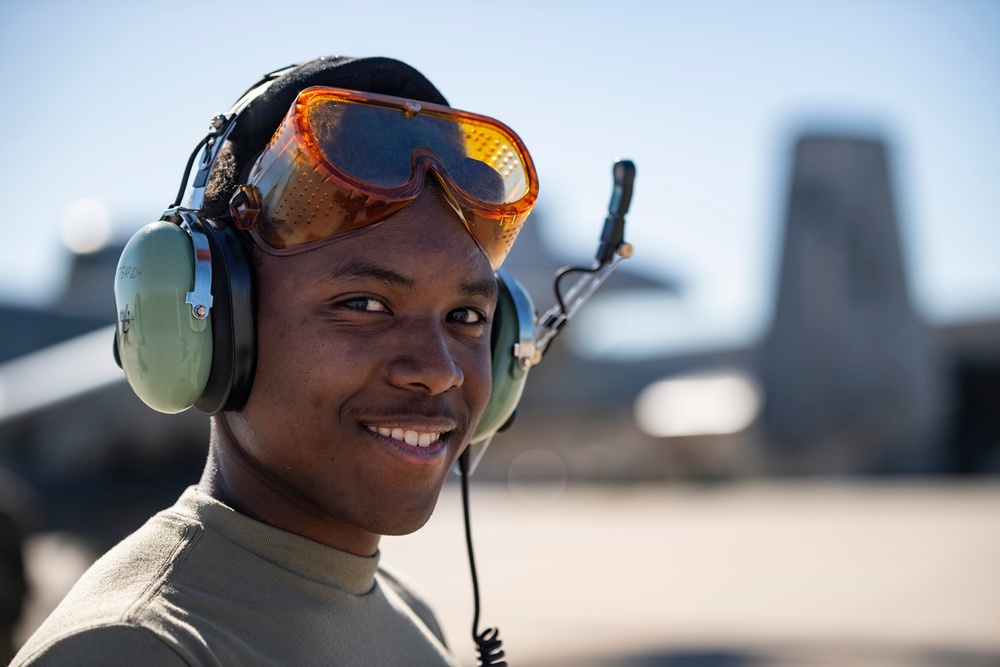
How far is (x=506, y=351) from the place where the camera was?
1.86m

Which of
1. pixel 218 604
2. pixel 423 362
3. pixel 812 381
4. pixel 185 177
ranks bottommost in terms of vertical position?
pixel 812 381

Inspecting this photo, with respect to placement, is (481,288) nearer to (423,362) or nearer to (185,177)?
(423,362)

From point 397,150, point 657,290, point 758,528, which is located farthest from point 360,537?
point 657,290

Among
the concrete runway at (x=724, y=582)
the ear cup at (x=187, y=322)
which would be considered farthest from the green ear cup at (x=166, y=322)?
the concrete runway at (x=724, y=582)

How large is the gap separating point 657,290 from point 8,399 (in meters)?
30.9

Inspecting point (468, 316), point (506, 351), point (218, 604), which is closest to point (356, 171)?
point (468, 316)

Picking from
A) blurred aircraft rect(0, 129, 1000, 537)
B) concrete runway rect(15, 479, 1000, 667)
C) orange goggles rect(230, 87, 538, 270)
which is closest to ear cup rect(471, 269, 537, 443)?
orange goggles rect(230, 87, 538, 270)

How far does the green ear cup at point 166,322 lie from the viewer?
1424mm

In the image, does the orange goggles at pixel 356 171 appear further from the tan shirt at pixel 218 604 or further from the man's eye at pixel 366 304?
the tan shirt at pixel 218 604

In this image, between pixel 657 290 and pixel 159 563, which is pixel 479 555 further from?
pixel 657 290

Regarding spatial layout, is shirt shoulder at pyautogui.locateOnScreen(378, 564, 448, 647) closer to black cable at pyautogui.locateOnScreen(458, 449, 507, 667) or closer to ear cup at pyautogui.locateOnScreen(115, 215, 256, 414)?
black cable at pyautogui.locateOnScreen(458, 449, 507, 667)

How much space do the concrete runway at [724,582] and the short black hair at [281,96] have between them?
216 centimetres

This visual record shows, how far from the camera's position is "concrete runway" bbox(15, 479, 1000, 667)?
6012 millimetres

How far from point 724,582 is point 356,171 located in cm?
777
